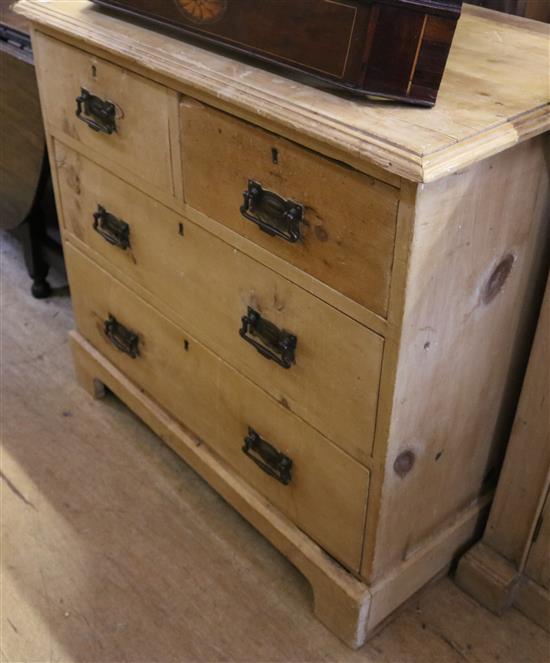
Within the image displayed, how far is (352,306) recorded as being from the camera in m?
1.05

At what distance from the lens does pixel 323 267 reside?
1.07m

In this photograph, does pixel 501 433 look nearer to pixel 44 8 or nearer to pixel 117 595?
pixel 117 595

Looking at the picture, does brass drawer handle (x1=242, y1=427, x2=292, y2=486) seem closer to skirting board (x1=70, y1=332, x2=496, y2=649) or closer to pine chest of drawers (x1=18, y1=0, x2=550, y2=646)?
pine chest of drawers (x1=18, y1=0, x2=550, y2=646)

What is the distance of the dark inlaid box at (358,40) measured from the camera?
3.03ft

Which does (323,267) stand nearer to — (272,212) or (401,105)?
(272,212)

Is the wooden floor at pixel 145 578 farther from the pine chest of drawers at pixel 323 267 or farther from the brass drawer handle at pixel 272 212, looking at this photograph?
the brass drawer handle at pixel 272 212

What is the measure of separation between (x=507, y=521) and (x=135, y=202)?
890 mm

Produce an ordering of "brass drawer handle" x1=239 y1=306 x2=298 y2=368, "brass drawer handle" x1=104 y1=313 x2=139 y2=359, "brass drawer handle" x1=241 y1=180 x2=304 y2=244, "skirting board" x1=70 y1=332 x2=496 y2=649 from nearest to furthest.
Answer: "brass drawer handle" x1=241 y1=180 x2=304 y2=244 → "brass drawer handle" x1=239 y1=306 x2=298 y2=368 → "skirting board" x1=70 y1=332 x2=496 y2=649 → "brass drawer handle" x1=104 y1=313 x2=139 y2=359

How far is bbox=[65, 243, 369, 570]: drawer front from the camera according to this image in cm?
126

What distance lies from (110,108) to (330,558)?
87cm

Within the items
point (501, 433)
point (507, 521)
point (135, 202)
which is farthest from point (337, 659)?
point (135, 202)

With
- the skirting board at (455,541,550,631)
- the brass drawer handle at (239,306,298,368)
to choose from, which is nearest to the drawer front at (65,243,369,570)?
the brass drawer handle at (239,306,298,368)

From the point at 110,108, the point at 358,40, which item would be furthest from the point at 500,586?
the point at 110,108

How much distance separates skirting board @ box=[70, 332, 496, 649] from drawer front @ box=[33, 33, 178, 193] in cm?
57
